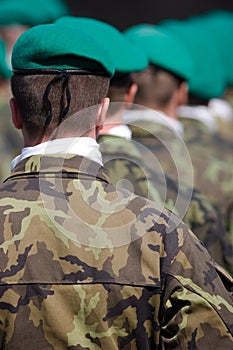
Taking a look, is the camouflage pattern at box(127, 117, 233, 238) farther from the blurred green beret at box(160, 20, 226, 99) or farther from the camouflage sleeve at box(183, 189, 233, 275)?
the blurred green beret at box(160, 20, 226, 99)

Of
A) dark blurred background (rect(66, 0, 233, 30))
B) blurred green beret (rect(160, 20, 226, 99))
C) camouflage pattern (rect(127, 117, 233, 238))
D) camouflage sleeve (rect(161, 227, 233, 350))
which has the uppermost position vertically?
camouflage sleeve (rect(161, 227, 233, 350))

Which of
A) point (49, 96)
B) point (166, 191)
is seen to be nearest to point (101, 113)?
point (49, 96)

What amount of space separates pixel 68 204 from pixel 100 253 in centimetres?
15

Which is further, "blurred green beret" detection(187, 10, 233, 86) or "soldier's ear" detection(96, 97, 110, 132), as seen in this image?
"blurred green beret" detection(187, 10, 233, 86)

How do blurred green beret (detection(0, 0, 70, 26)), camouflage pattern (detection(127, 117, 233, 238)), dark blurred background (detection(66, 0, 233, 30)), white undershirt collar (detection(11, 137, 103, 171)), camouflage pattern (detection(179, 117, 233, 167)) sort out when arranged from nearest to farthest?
white undershirt collar (detection(11, 137, 103, 171)) → camouflage pattern (detection(127, 117, 233, 238)) → camouflage pattern (detection(179, 117, 233, 167)) → blurred green beret (detection(0, 0, 70, 26)) → dark blurred background (detection(66, 0, 233, 30))

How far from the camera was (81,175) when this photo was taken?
2592mm

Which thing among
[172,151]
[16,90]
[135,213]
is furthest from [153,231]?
[172,151]

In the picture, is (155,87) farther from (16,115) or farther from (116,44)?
(16,115)

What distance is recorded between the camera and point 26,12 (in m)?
6.13

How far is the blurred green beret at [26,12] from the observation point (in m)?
5.98

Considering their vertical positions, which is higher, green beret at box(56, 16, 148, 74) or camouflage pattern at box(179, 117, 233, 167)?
green beret at box(56, 16, 148, 74)

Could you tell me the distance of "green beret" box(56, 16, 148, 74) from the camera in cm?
365

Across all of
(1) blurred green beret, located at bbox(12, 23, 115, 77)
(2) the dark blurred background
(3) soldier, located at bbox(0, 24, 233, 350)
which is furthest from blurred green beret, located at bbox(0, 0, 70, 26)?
(3) soldier, located at bbox(0, 24, 233, 350)

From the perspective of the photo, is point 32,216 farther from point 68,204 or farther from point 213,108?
point 213,108
